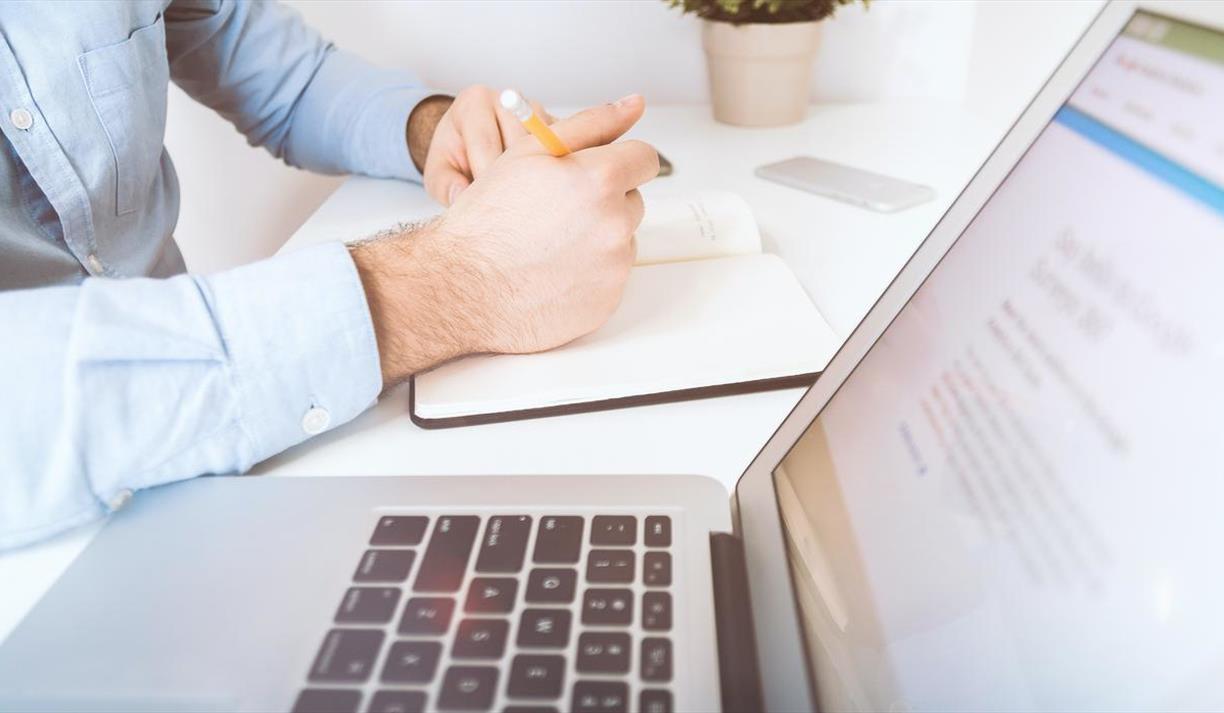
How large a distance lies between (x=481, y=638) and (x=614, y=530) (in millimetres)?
76

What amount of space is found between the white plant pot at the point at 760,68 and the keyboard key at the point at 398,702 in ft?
2.73

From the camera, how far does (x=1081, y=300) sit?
0.81 ft

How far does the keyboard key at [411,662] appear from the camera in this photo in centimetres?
28

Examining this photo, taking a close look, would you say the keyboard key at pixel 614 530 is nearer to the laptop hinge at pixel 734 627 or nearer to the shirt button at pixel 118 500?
the laptop hinge at pixel 734 627

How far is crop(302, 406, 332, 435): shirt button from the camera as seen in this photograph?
0.44m

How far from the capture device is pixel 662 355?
0.49 m

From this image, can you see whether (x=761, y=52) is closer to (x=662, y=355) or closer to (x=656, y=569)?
(x=662, y=355)

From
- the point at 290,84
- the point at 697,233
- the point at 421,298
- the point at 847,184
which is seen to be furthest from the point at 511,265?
the point at 290,84

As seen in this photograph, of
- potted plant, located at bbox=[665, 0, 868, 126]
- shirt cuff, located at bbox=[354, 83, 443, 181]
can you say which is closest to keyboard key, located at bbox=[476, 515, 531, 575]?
shirt cuff, located at bbox=[354, 83, 443, 181]

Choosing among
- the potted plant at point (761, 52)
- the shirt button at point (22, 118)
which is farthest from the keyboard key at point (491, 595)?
the potted plant at point (761, 52)

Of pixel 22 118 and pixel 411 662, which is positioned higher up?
pixel 22 118

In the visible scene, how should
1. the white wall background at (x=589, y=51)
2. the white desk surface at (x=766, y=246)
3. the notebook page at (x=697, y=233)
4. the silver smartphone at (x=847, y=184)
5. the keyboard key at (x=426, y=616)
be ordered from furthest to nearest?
the white wall background at (x=589, y=51) → the silver smartphone at (x=847, y=184) → the notebook page at (x=697, y=233) → the white desk surface at (x=766, y=246) → the keyboard key at (x=426, y=616)

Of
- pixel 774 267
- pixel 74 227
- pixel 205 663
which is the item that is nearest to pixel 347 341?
pixel 205 663

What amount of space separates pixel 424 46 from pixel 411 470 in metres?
0.89
